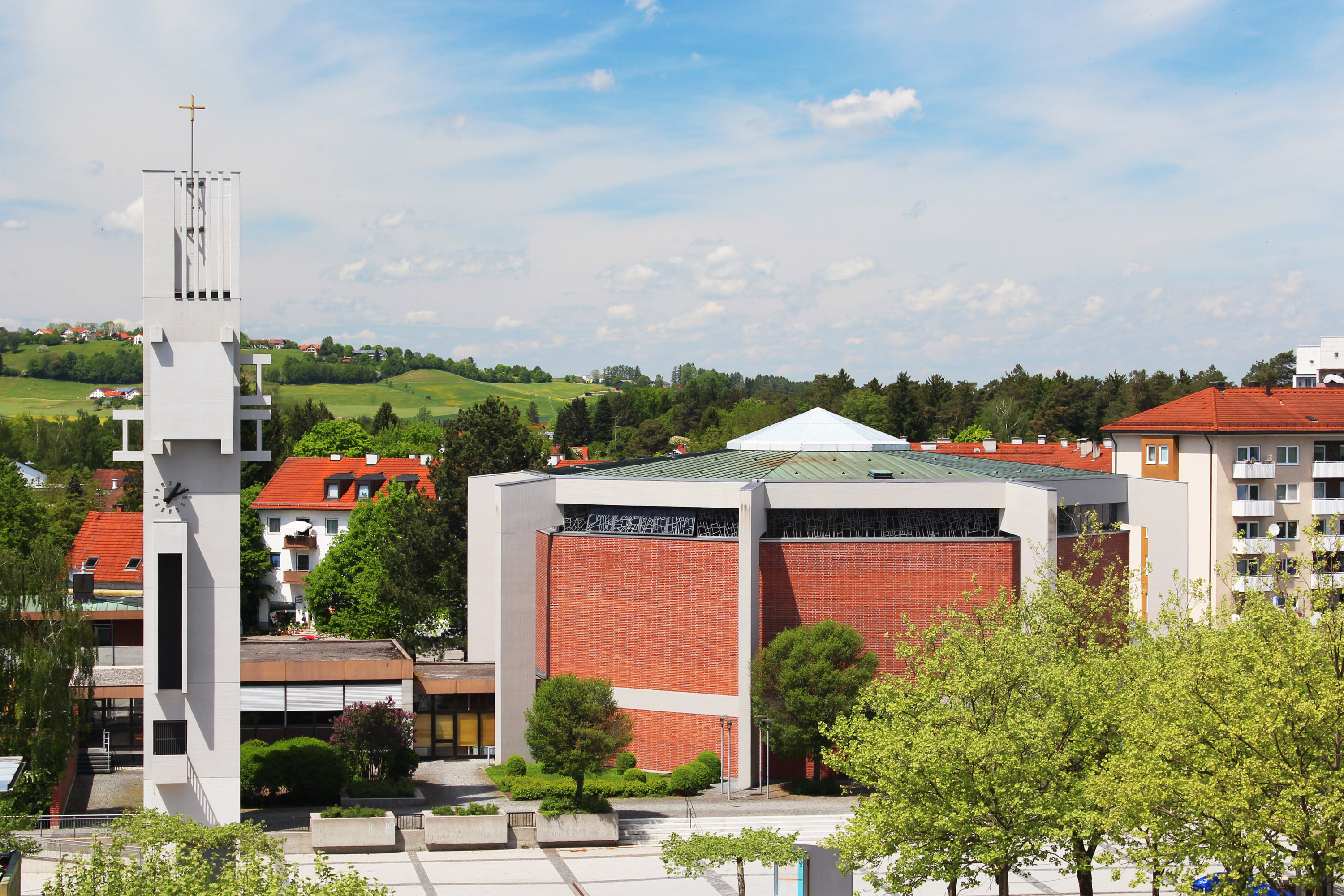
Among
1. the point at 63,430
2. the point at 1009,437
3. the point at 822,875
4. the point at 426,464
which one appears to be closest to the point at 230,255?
the point at 822,875

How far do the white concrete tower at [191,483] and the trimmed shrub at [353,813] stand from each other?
464 cm

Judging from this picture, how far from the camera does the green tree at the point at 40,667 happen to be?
3244 centimetres

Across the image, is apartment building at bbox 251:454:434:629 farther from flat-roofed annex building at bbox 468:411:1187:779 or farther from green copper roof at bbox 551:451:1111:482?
flat-roofed annex building at bbox 468:411:1187:779

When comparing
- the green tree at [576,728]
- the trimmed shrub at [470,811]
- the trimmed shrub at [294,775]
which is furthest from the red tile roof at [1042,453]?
the trimmed shrub at [294,775]

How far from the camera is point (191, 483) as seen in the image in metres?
27.9

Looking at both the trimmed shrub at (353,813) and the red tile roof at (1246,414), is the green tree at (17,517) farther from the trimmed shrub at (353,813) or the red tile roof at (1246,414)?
the red tile roof at (1246,414)

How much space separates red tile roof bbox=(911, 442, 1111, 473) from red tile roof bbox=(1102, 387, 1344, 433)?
51.8 feet

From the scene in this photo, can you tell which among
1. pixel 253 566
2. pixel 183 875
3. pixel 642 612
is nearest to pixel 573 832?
pixel 642 612

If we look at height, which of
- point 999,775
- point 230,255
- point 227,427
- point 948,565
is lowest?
point 999,775

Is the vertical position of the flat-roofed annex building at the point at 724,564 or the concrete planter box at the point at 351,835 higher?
the flat-roofed annex building at the point at 724,564

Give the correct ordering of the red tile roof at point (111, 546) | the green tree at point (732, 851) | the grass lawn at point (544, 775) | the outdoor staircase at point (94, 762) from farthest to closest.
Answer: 1. the red tile roof at point (111, 546)
2. the outdoor staircase at point (94, 762)
3. the grass lawn at point (544, 775)
4. the green tree at point (732, 851)

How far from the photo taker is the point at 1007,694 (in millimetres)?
23078

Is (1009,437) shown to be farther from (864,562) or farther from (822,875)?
(822,875)

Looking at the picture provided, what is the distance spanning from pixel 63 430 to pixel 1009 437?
11547 cm
